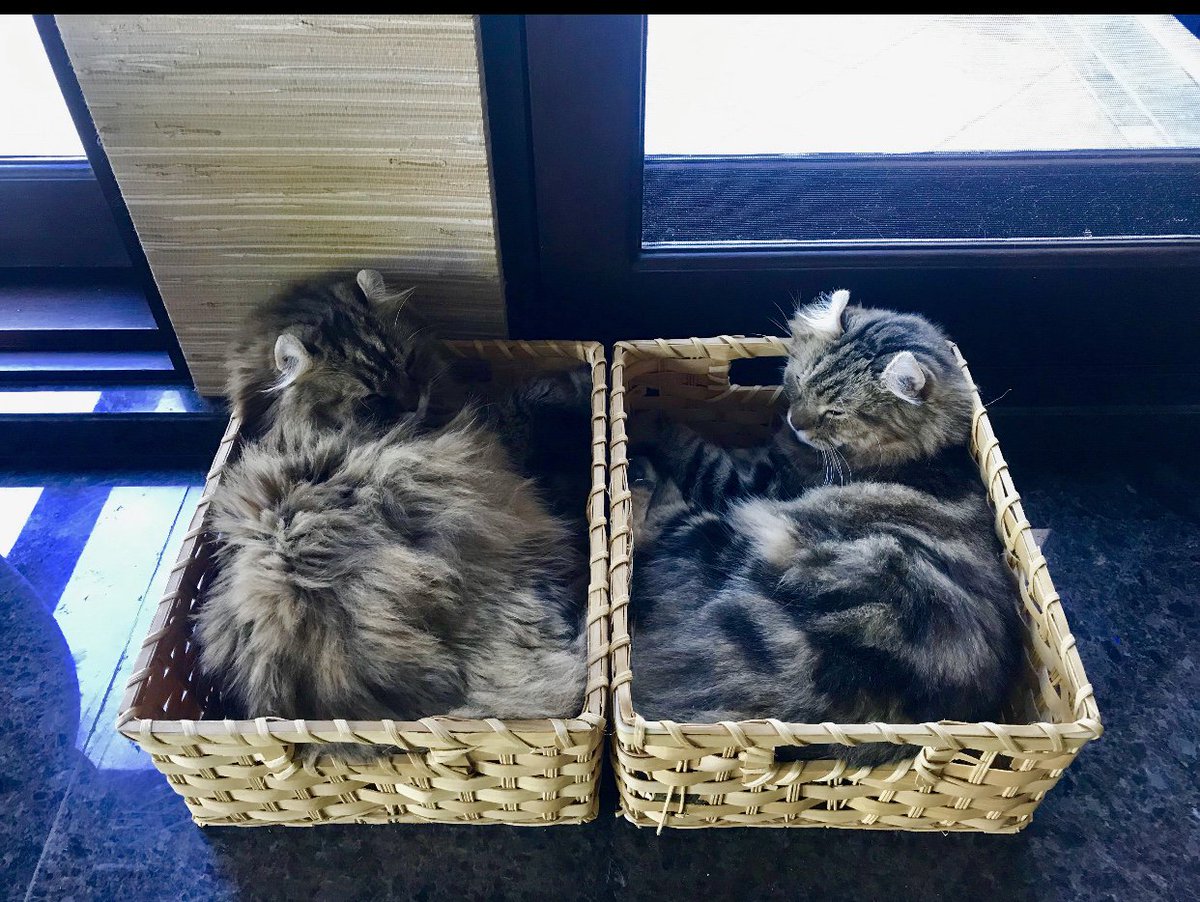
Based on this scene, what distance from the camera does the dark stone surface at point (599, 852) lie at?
4.05 feet

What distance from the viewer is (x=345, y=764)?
111 cm

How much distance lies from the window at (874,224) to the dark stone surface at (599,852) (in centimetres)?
79

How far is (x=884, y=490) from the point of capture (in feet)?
4.51

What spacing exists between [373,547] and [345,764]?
0.28 metres

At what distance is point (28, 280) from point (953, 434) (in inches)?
71.9

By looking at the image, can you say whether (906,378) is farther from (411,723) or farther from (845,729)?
(411,723)

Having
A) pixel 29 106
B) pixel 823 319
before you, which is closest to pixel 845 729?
pixel 823 319

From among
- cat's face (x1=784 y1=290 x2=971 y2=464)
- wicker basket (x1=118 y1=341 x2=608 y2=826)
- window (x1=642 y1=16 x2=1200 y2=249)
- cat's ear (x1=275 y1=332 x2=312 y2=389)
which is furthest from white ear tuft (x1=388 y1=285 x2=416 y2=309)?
cat's face (x1=784 y1=290 x2=971 y2=464)

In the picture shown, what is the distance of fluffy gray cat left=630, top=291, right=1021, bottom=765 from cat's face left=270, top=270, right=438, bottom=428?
440mm

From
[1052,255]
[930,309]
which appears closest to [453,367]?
[930,309]

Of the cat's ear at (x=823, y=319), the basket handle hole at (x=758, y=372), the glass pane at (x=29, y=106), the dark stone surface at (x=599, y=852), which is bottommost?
the dark stone surface at (x=599, y=852)

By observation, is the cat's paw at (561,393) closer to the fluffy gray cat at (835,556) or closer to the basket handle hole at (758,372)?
the fluffy gray cat at (835,556)

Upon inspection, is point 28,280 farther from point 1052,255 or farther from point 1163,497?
point 1163,497

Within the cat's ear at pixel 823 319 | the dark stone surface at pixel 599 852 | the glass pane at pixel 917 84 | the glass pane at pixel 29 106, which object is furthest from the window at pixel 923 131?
the glass pane at pixel 29 106
